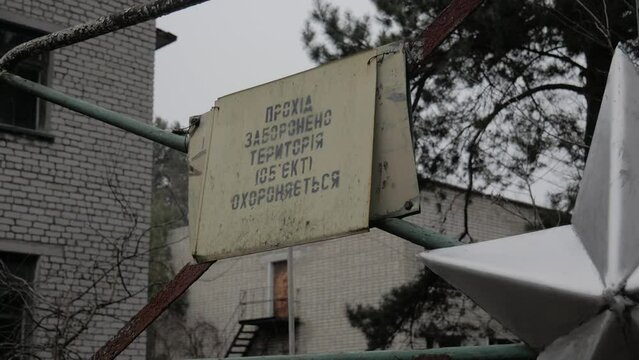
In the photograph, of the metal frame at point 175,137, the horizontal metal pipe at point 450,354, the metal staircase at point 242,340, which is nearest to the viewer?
the horizontal metal pipe at point 450,354

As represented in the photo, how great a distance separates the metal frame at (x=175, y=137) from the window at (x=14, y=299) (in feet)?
15.7

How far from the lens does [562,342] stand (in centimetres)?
196

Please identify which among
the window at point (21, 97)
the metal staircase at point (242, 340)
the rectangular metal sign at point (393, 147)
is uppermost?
the window at point (21, 97)

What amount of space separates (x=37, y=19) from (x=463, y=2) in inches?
336

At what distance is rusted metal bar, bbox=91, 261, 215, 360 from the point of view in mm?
3295

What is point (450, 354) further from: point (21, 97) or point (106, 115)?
point (21, 97)

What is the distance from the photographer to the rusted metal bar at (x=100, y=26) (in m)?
3.84

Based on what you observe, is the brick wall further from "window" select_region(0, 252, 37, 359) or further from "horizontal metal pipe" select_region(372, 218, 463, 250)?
"horizontal metal pipe" select_region(372, 218, 463, 250)

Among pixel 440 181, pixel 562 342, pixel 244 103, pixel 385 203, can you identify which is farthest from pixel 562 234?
pixel 440 181

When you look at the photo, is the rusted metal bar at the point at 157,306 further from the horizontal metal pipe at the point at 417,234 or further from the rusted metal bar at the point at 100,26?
the rusted metal bar at the point at 100,26

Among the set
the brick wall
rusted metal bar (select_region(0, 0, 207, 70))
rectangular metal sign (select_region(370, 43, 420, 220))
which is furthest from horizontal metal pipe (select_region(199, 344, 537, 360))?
the brick wall

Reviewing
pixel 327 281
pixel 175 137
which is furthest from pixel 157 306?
pixel 327 281

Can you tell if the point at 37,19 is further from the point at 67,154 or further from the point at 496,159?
the point at 496,159

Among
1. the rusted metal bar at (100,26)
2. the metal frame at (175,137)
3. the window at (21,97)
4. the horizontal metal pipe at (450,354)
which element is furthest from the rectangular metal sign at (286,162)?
the window at (21,97)
